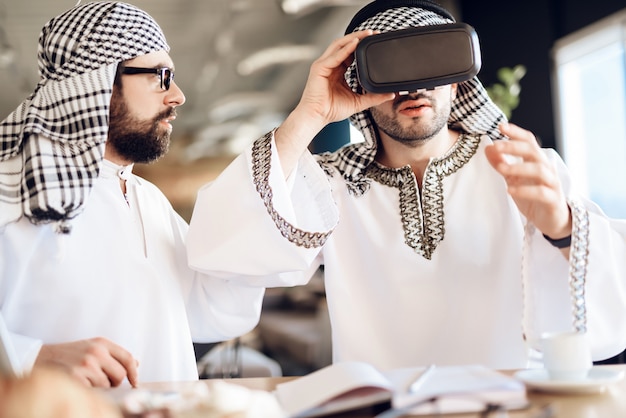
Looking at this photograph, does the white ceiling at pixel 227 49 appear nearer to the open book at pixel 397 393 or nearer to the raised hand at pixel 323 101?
the raised hand at pixel 323 101

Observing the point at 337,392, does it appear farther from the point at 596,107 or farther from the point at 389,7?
the point at 596,107

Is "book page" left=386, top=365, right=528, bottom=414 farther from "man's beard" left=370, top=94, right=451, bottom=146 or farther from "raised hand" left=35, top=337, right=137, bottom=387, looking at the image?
"man's beard" left=370, top=94, right=451, bottom=146

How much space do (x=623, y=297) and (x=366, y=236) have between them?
2.06 ft

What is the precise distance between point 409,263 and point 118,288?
2.29ft

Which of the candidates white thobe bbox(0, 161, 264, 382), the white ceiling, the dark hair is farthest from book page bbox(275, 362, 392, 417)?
the white ceiling

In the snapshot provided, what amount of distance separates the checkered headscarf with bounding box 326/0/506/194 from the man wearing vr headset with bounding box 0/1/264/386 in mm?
415

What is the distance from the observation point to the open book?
0.94 metres

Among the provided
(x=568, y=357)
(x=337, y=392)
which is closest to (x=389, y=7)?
(x=568, y=357)

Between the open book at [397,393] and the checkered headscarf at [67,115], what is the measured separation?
2.59 ft

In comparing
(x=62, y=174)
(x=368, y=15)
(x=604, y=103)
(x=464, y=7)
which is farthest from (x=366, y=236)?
(x=464, y=7)

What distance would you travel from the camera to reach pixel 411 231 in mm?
1753

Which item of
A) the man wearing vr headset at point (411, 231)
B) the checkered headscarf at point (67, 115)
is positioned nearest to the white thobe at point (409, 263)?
the man wearing vr headset at point (411, 231)

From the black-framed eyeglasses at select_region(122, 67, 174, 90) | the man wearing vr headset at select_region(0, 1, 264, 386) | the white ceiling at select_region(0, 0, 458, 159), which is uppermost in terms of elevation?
the white ceiling at select_region(0, 0, 458, 159)

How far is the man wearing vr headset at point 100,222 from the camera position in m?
1.57
